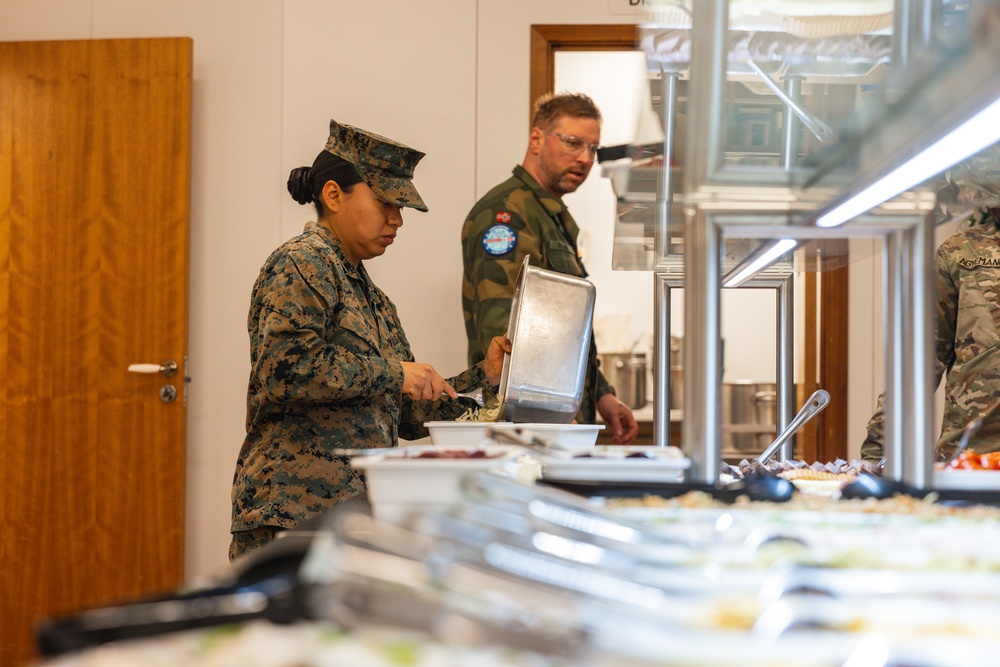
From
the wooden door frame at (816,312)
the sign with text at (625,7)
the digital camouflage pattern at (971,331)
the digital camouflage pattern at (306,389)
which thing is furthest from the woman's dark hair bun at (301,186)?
the sign with text at (625,7)

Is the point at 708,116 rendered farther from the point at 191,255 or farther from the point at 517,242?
the point at 191,255

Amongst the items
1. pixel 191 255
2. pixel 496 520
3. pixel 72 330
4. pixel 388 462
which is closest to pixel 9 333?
pixel 72 330

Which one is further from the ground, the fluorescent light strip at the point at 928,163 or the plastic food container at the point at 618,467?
the fluorescent light strip at the point at 928,163

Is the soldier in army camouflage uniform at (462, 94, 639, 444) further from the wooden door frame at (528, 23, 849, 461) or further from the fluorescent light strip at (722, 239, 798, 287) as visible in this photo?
the fluorescent light strip at (722, 239, 798, 287)

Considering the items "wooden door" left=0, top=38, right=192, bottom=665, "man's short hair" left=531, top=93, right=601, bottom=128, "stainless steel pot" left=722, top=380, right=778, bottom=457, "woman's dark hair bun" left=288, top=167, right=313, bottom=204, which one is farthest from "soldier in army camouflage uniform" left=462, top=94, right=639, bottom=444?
"stainless steel pot" left=722, top=380, right=778, bottom=457

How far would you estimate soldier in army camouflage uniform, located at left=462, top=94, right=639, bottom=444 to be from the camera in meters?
3.16

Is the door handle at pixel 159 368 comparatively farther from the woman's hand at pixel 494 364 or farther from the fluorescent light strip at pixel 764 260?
the fluorescent light strip at pixel 764 260

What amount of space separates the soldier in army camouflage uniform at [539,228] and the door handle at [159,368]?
3.71 feet

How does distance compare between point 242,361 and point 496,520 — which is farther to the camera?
point 242,361

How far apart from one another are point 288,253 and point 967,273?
69.2 inches

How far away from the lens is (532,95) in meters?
3.88

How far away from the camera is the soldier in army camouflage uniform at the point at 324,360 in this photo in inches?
87.7

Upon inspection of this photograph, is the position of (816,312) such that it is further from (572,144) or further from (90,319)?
(90,319)

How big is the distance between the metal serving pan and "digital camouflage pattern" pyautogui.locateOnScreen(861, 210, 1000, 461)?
0.99m
